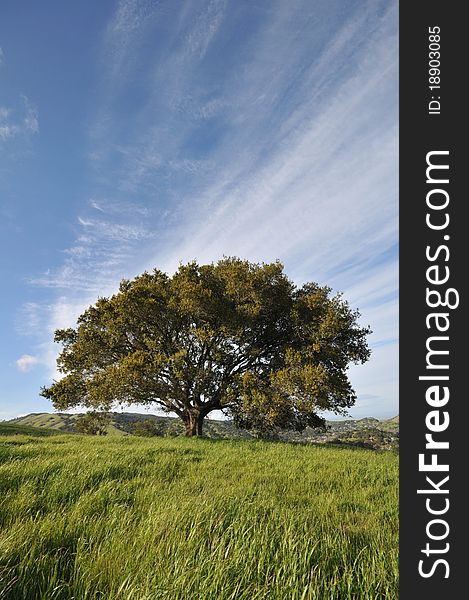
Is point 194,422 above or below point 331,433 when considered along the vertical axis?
above

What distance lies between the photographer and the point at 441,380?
1821mm

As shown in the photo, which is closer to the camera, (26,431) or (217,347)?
(217,347)

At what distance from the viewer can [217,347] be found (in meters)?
19.5

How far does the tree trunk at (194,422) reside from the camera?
71.0 feet

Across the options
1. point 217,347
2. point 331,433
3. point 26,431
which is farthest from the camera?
point 26,431

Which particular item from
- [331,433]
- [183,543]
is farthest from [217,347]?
[183,543]

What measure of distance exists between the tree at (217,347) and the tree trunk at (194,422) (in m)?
0.10

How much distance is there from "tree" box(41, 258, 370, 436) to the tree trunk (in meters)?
0.10

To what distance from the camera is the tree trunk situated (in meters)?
21.6

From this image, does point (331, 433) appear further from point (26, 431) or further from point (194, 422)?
point (26, 431)

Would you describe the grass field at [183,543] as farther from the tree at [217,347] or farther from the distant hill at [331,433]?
the tree at [217,347]

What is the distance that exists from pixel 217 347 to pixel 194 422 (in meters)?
5.76

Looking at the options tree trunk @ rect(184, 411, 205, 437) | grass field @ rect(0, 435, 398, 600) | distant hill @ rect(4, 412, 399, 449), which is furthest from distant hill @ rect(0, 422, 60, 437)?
grass field @ rect(0, 435, 398, 600)

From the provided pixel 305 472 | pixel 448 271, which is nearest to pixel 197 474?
pixel 305 472
